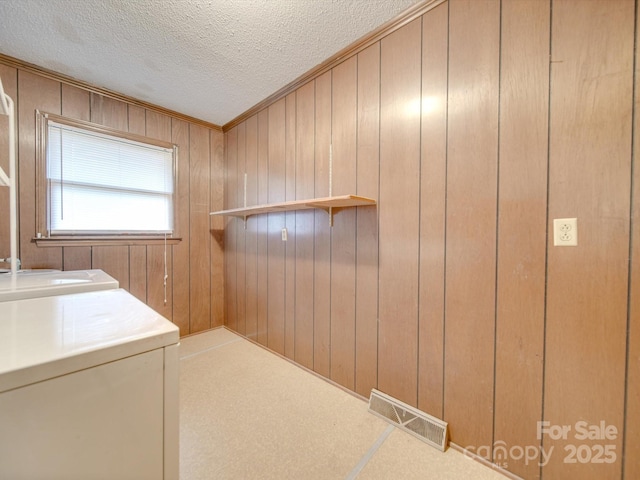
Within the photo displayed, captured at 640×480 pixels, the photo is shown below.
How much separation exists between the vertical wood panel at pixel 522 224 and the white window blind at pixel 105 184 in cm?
278

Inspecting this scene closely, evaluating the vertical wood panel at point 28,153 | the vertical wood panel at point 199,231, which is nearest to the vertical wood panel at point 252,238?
the vertical wood panel at point 199,231

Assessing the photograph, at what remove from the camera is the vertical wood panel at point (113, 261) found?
2297mm

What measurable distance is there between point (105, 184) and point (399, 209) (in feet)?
8.16

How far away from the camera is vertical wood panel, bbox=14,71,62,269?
76.8 inches

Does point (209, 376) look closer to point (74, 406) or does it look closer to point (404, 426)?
point (404, 426)

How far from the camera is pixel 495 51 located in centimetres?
124

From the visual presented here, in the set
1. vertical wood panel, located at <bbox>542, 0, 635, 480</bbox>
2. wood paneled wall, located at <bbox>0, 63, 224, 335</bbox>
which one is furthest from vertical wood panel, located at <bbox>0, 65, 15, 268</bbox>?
vertical wood panel, located at <bbox>542, 0, 635, 480</bbox>

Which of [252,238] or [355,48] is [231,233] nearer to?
[252,238]

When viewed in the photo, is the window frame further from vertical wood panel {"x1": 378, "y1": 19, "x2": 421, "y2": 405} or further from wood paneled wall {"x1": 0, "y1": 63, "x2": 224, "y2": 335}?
vertical wood panel {"x1": 378, "y1": 19, "x2": 421, "y2": 405}

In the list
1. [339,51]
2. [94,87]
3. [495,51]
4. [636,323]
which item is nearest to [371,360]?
[636,323]

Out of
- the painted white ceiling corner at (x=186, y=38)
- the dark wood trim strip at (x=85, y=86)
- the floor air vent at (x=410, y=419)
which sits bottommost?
the floor air vent at (x=410, y=419)

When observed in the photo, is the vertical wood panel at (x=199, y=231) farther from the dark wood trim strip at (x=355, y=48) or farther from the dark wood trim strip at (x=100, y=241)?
the dark wood trim strip at (x=355, y=48)

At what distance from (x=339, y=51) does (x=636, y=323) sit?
2.07m

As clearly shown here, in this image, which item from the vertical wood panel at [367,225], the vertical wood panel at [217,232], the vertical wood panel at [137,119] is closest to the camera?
the vertical wood panel at [367,225]
